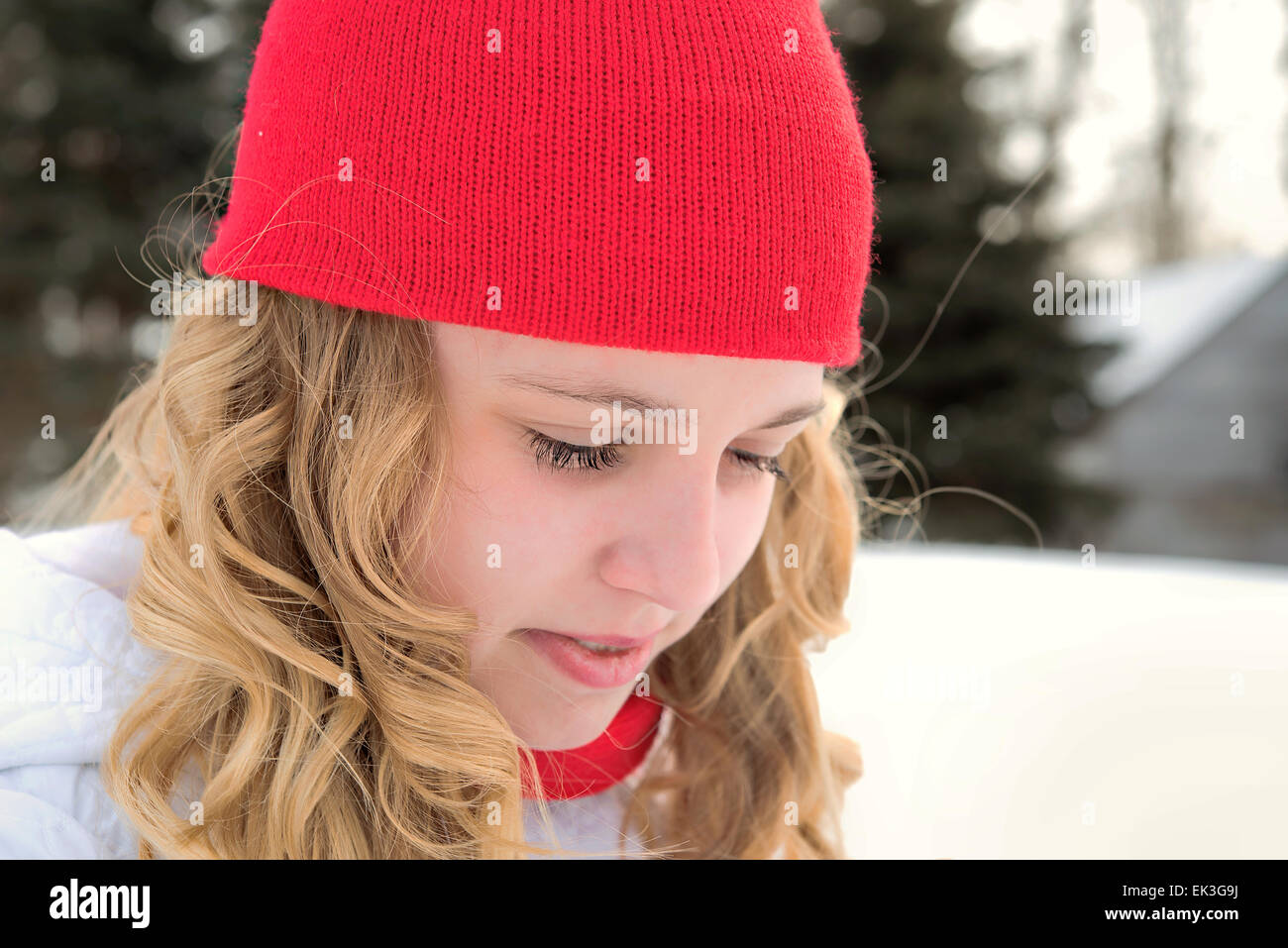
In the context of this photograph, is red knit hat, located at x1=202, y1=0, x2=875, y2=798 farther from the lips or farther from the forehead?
the lips

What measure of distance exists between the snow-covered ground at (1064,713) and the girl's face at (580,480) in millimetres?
968

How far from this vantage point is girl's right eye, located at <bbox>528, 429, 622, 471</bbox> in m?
1.01

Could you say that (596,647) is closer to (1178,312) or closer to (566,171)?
(566,171)

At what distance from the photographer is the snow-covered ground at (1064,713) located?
1.89 meters

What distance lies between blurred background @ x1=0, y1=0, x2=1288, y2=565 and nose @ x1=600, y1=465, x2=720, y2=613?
18.2 ft

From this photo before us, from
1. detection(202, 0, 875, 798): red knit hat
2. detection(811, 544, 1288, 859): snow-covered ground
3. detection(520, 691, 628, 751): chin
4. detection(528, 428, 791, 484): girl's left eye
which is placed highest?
detection(202, 0, 875, 798): red knit hat

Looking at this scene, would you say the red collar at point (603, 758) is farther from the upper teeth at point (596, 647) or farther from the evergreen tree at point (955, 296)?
the evergreen tree at point (955, 296)

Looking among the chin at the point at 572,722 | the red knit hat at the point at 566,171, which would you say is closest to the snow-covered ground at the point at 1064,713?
the chin at the point at 572,722

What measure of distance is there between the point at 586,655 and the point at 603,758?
40 cm

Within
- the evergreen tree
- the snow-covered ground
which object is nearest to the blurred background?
the evergreen tree

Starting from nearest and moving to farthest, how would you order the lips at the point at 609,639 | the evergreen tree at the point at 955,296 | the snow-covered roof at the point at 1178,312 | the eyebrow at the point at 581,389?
1. the eyebrow at the point at 581,389
2. the lips at the point at 609,639
3. the evergreen tree at the point at 955,296
4. the snow-covered roof at the point at 1178,312

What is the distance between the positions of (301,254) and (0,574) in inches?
20.9

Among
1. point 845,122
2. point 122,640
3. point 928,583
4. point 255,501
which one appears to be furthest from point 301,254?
point 928,583

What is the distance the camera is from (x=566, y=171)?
3.21 feet
